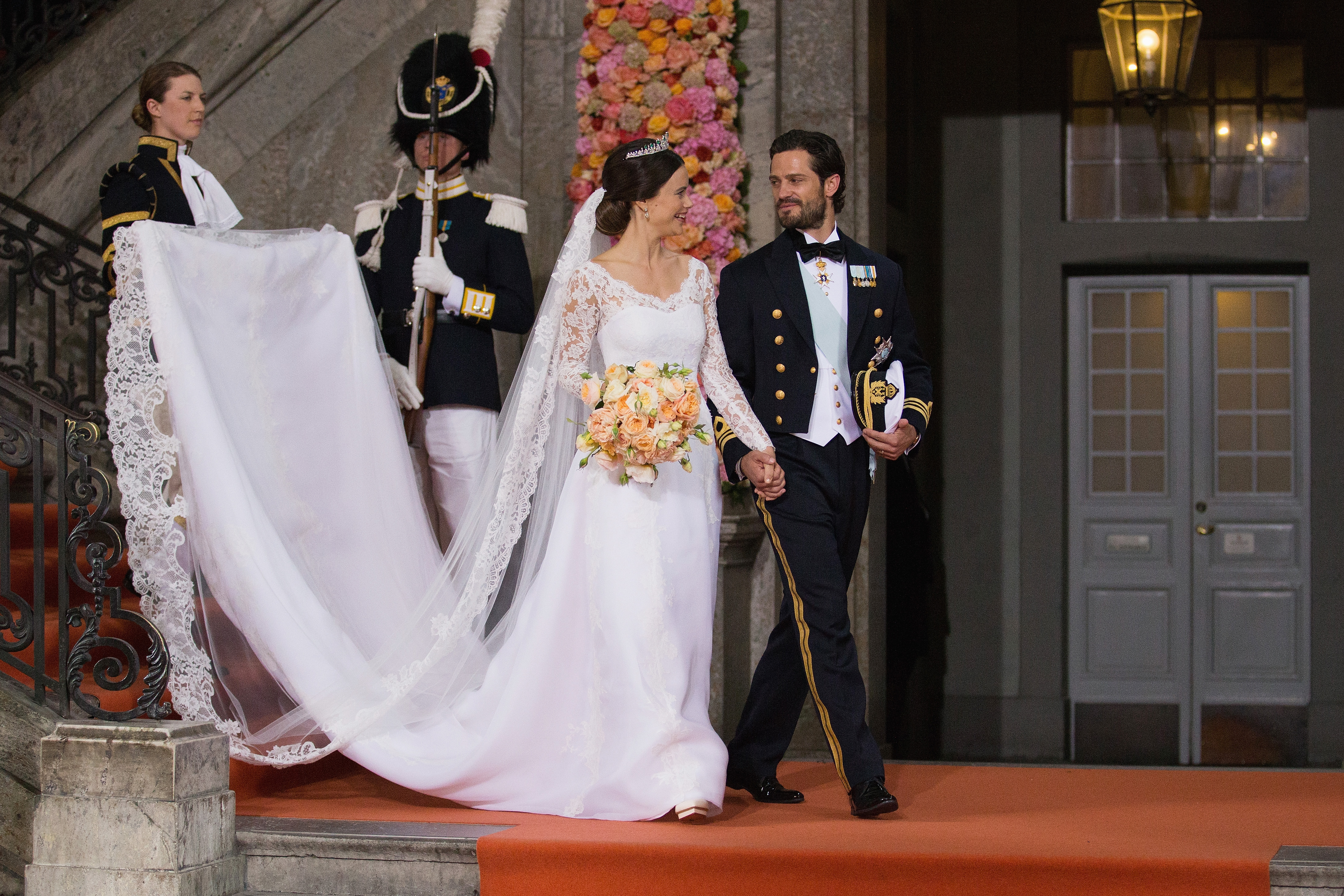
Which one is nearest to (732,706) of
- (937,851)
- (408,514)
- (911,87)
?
(408,514)

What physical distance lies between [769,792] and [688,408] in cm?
133

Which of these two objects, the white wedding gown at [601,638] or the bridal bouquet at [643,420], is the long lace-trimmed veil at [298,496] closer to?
the white wedding gown at [601,638]

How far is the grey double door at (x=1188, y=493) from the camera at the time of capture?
8.67m

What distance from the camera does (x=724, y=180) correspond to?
6430mm

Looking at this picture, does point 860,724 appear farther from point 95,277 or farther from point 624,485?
point 95,277

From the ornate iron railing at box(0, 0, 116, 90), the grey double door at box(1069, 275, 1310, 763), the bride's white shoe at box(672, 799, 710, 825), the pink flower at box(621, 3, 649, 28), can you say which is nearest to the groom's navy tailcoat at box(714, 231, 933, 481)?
the bride's white shoe at box(672, 799, 710, 825)

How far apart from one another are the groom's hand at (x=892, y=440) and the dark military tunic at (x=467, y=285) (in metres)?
1.71

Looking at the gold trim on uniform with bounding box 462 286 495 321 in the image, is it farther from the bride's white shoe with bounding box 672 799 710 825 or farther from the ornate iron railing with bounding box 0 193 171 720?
the bride's white shoe with bounding box 672 799 710 825

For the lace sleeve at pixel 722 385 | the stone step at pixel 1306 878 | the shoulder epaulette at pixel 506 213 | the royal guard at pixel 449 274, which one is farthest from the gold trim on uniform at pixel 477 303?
the stone step at pixel 1306 878

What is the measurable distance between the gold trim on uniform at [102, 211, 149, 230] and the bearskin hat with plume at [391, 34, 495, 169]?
1.06m

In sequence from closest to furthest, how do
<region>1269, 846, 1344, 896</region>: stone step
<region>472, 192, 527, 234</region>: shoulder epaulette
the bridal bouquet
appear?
<region>1269, 846, 1344, 896</region>: stone step < the bridal bouquet < <region>472, 192, 527, 234</region>: shoulder epaulette

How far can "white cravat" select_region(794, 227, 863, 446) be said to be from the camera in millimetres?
4629

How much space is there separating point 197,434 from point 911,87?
5.17 metres

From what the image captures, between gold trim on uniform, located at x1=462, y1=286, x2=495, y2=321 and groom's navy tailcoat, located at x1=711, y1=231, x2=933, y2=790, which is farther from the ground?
gold trim on uniform, located at x1=462, y1=286, x2=495, y2=321
